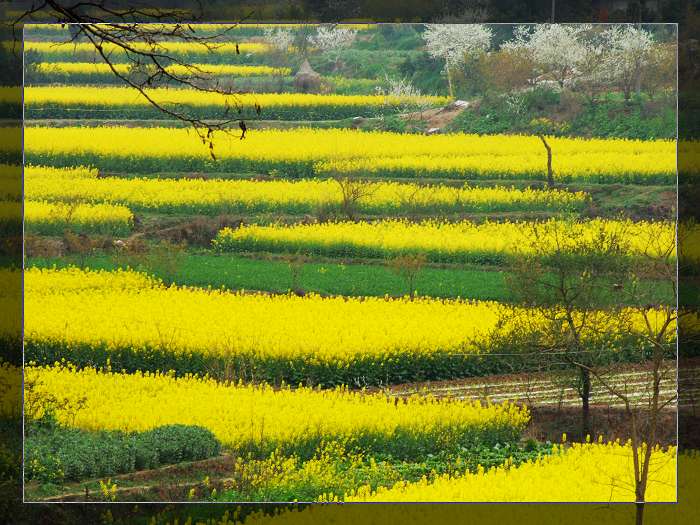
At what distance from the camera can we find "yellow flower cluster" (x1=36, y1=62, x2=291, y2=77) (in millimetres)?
9781

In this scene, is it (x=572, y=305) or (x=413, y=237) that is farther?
(x=413, y=237)

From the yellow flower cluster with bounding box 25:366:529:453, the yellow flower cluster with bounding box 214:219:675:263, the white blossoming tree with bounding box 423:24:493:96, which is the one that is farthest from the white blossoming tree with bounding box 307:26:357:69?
the yellow flower cluster with bounding box 25:366:529:453

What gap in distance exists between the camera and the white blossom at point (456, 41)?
9484 millimetres

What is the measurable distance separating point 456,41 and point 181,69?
2223 millimetres

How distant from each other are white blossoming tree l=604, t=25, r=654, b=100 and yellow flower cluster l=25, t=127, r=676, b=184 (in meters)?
0.51

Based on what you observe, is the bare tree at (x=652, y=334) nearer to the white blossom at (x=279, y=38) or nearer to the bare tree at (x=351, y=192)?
the bare tree at (x=351, y=192)

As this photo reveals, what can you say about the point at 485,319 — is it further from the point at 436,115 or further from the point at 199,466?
the point at 199,466

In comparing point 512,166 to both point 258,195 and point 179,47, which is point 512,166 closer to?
point 258,195

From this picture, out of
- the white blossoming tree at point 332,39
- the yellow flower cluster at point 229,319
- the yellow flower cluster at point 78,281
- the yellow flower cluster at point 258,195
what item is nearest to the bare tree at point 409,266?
the yellow flower cluster at point 229,319

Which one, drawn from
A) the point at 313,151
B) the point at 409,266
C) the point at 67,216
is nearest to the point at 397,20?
the point at 313,151

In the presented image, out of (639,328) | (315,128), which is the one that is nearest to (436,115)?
(315,128)

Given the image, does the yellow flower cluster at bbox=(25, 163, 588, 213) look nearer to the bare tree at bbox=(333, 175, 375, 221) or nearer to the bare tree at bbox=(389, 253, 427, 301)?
the bare tree at bbox=(333, 175, 375, 221)

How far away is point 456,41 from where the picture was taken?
958cm

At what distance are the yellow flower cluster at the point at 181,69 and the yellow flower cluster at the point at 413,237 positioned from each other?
1.23 metres
